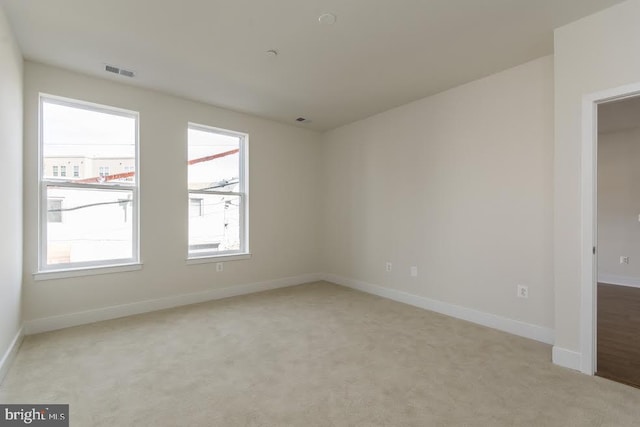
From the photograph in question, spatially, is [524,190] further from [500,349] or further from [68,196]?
[68,196]

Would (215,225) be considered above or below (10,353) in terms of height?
above

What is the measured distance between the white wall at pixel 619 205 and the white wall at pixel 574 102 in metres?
4.22

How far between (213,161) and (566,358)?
14.5 feet

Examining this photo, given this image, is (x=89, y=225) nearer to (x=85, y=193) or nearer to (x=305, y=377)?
(x=85, y=193)

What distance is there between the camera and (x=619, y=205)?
5.30 m

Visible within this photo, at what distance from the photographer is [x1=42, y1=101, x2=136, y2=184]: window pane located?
3250 millimetres

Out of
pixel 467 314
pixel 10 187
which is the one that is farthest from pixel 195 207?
pixel 467 314

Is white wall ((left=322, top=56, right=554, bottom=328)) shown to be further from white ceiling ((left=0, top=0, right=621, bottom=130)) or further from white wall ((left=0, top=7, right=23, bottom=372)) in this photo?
white wall ((left=0, top=7, right=23, bottom=372))

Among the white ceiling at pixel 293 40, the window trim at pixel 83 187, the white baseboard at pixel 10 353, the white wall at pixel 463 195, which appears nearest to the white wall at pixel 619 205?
the white wall at pixel 463 195

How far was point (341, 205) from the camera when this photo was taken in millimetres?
5180

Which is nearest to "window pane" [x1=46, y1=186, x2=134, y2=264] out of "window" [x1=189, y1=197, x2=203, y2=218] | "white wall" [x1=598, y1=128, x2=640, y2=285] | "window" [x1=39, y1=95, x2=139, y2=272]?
"window" [x1=39, y1=95, x2=139, y2=272]

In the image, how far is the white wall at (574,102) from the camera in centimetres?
220

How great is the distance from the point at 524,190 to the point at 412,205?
1.31 m

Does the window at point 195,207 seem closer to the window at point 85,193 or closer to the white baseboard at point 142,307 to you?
the window at point 85,193
